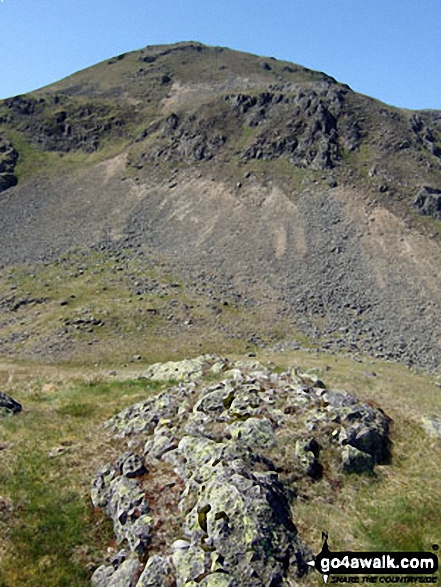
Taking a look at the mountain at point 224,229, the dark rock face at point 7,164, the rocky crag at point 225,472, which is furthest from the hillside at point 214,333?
the dark rock face at point 7,164

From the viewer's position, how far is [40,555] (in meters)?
15.1

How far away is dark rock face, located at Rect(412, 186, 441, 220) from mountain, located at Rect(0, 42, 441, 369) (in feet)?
0.67

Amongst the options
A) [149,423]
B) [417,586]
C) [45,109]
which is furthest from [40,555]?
[45,109]

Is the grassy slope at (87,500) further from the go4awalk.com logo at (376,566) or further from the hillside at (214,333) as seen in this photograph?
the go4awalk.com logo at (376,566)

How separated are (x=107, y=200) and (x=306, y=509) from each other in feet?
249

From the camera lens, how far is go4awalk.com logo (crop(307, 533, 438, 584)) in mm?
13727

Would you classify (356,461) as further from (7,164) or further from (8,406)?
(7,164)

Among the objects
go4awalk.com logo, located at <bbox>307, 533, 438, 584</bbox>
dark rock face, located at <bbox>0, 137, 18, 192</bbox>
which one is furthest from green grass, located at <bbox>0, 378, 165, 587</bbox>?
dark rock face, located at <bbox>0, 137, 18, 192</bbox>

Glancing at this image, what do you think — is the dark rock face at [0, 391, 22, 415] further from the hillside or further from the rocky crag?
the rocky crag

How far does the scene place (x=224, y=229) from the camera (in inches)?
2805

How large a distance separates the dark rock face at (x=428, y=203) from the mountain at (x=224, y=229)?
20 centimetres

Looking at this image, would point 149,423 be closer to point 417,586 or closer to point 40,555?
point 40,555

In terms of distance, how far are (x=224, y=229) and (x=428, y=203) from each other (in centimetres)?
3345

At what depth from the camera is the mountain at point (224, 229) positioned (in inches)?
2074
